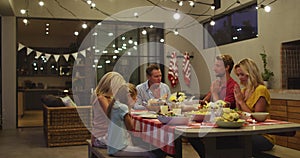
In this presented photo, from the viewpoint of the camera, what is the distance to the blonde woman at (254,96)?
11.2 feet

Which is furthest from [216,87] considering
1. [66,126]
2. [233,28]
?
[233,28]

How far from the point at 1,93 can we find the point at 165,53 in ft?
13.5

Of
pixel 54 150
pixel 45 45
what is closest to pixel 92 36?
pixel 45 45

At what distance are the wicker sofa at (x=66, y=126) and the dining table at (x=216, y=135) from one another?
122 inches

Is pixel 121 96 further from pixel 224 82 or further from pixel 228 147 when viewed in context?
pixel 224 82

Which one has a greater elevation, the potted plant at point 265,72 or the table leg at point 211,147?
the potted plant at point 265,72

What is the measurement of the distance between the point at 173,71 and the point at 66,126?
4084 millimetres

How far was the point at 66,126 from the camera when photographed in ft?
19.8

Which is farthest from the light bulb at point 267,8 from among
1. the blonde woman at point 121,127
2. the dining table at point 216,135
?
the blonde woman at point 121,127

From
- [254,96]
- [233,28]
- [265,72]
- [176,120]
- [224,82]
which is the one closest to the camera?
[176,120]

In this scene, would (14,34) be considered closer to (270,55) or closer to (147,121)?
(270,55)

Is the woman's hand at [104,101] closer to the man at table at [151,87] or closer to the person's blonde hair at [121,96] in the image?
the person's blonde hair at [121,96]

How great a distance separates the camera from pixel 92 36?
918 centimetres

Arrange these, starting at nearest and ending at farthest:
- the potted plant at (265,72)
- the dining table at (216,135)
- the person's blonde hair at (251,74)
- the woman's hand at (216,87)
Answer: the dining table at (216,135)
the person's blonde hair at (251,74)
the woman's hand at (216,87)
the potted plant at (265,72)
